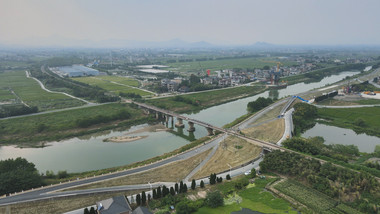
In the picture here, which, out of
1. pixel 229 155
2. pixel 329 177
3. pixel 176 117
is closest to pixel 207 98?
pixel 176 117

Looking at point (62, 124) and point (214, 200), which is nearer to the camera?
point (214, 200)

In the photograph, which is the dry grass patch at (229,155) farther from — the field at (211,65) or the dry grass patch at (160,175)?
the field at (211,65)

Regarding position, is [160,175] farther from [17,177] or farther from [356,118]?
[356,118]

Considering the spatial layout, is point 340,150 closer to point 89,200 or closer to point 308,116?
point 308,116

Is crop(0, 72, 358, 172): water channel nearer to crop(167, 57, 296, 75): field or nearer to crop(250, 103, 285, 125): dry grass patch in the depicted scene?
crop(250, 103, 285, 125): dry grass patch

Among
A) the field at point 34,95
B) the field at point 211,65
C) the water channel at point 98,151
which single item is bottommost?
the water channel at point 98,151

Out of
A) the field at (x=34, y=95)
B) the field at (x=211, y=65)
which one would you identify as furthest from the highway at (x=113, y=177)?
the field at (x=211, y=65)

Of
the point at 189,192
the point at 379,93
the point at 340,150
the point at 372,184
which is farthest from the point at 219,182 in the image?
the point at 379,93
